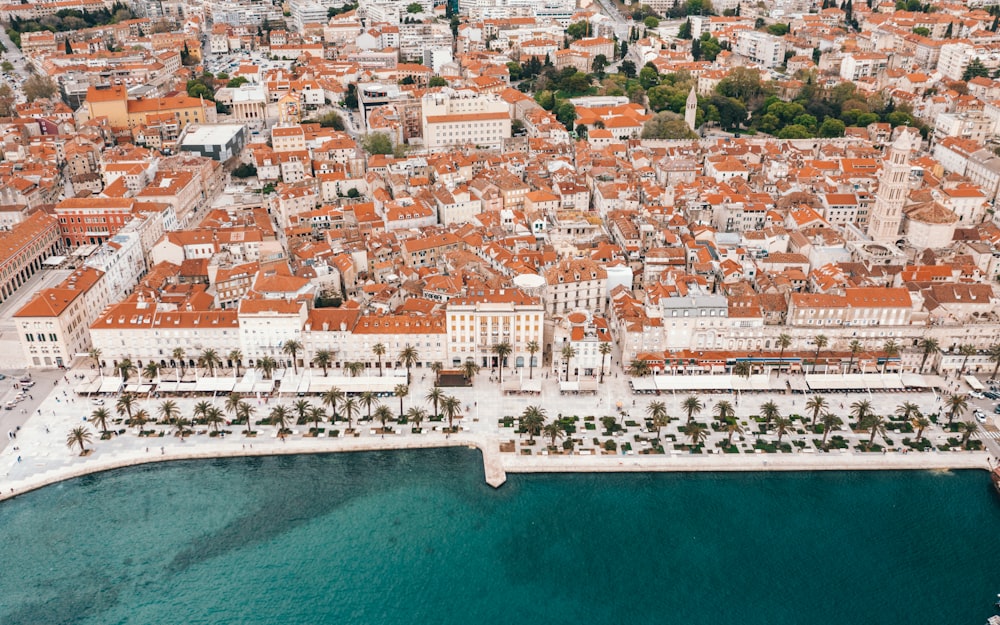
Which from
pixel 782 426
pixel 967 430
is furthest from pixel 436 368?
pixel 967 430

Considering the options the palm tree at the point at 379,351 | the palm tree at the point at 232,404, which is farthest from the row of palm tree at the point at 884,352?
the palm tree at the point at 232,404

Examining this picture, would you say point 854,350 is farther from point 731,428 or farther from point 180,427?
point 180,427

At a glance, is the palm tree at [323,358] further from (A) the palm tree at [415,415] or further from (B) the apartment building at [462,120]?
(B) the apartment building at [462,120]

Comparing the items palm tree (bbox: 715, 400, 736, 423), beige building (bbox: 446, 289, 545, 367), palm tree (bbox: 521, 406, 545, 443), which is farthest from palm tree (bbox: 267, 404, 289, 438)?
palm tree (bbox: 715, 400, 736, 423)

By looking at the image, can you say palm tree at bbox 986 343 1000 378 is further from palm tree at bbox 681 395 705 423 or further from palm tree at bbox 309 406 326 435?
palm tree at bbox 309 406 326 435

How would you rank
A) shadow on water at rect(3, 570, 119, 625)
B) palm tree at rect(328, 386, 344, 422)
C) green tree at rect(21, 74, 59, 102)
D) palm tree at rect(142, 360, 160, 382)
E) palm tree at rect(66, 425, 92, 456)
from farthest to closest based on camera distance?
green tree at rect(21, 74, 59, 102)
palm tree at rect(142, 360, 160, 382)
palm tree at rect(328, 386, 344, 422)
palm tree at rect(66, 425, 92, 456)
shadow on water at rect(3, 570, 119, 625)

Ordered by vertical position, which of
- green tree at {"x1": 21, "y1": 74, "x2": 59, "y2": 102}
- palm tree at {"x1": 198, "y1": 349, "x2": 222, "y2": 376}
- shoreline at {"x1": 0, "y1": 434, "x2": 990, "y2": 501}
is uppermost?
green tree at {"x1": 21, "y1": 74, "x2": 59, "y2": 102}

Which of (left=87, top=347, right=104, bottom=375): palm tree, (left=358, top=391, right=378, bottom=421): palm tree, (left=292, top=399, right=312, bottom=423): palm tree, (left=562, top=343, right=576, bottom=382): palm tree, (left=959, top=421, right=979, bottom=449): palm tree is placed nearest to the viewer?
(left=959, top=421, right=979, bottom=449): palm tree
